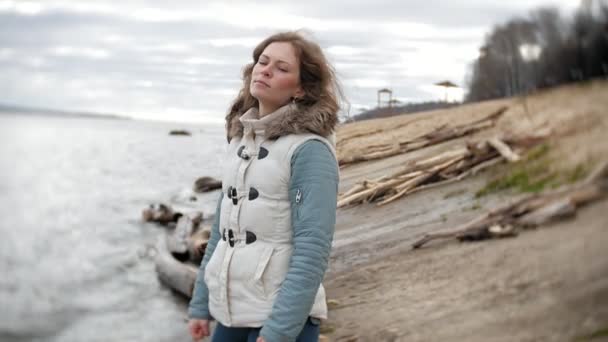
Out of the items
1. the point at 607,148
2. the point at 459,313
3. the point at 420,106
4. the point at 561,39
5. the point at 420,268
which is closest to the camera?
the point at 607,148

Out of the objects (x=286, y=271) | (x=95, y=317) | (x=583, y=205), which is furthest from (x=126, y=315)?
(x=583, y=205)

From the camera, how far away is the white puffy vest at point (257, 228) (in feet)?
6.60

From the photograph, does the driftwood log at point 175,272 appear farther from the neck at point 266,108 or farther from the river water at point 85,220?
the neck at point 266,108

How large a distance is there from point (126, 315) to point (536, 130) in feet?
13.8

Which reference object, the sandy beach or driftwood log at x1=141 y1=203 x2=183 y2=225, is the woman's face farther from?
driftwood log at x1=141 y1=203 x2=183 y2=225

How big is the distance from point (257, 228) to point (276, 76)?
0.48 m

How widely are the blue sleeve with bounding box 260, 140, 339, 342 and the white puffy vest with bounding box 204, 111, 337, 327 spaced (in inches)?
1.8

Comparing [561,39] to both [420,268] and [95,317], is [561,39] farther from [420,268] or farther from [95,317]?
[95,317]

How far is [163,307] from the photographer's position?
18.6ft

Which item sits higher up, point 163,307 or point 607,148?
point 607,148

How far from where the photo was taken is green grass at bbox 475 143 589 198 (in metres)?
2.06

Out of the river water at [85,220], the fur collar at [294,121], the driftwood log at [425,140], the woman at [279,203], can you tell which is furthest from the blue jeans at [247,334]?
the river water at [85,220]

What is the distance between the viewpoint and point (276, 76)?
211 cm

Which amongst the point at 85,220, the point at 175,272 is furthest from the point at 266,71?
the point at 85,220
